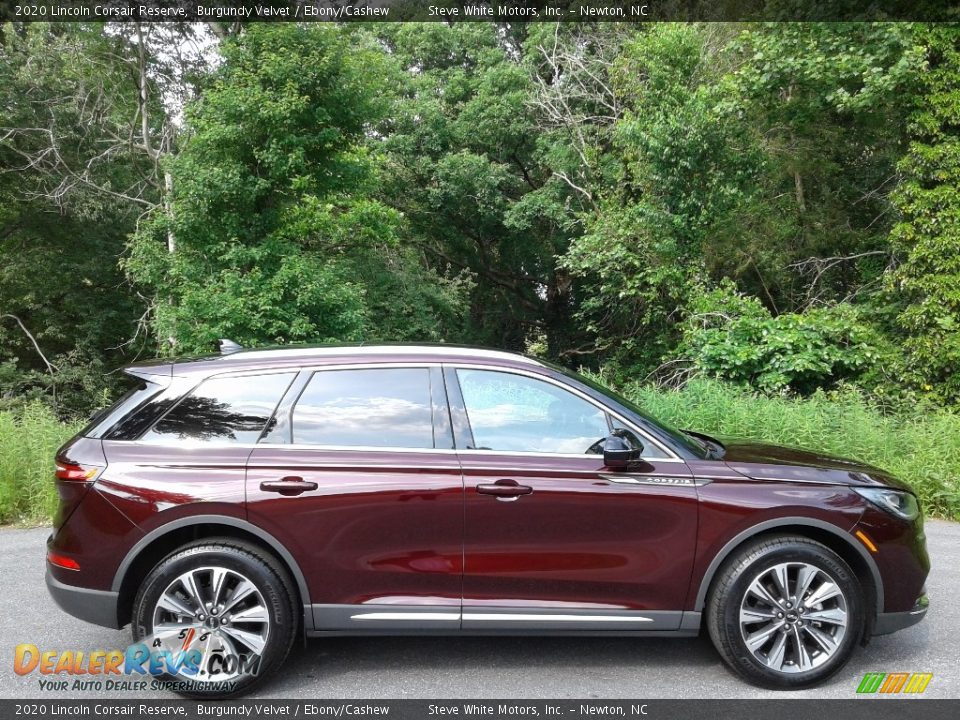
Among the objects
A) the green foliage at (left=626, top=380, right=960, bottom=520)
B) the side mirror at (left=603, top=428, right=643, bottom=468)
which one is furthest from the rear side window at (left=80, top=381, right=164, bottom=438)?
the green foliage at (left=626, top=380, right=960, bottom=520)

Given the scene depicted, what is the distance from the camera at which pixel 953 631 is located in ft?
14.3

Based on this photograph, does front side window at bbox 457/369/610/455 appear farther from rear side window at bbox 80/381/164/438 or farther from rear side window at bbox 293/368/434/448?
rear side window at bbox 80/381/164/438

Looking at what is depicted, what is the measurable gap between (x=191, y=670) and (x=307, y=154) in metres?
12.8

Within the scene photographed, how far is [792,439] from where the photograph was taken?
7.66 metres

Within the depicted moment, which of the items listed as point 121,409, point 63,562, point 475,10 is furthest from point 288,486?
point 475,10

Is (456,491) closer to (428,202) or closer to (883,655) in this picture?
(883,655)

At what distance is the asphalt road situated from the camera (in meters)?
3.63

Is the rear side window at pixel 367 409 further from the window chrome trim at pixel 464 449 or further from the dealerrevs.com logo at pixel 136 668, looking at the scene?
the dealerrevs.com logo at pixel 136 668

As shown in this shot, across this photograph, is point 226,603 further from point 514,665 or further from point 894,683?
point 894,683

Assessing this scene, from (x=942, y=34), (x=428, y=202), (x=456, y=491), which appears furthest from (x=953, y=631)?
(x=428, y=202)

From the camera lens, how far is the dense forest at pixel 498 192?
472 inches

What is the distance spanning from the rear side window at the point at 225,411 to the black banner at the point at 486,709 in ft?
4.35

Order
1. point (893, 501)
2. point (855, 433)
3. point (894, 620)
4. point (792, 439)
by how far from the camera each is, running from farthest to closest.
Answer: point (792, 439)
point (855, 433)
point (893, 501)
point (894, 620)

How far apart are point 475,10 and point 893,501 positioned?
77.6 feet
